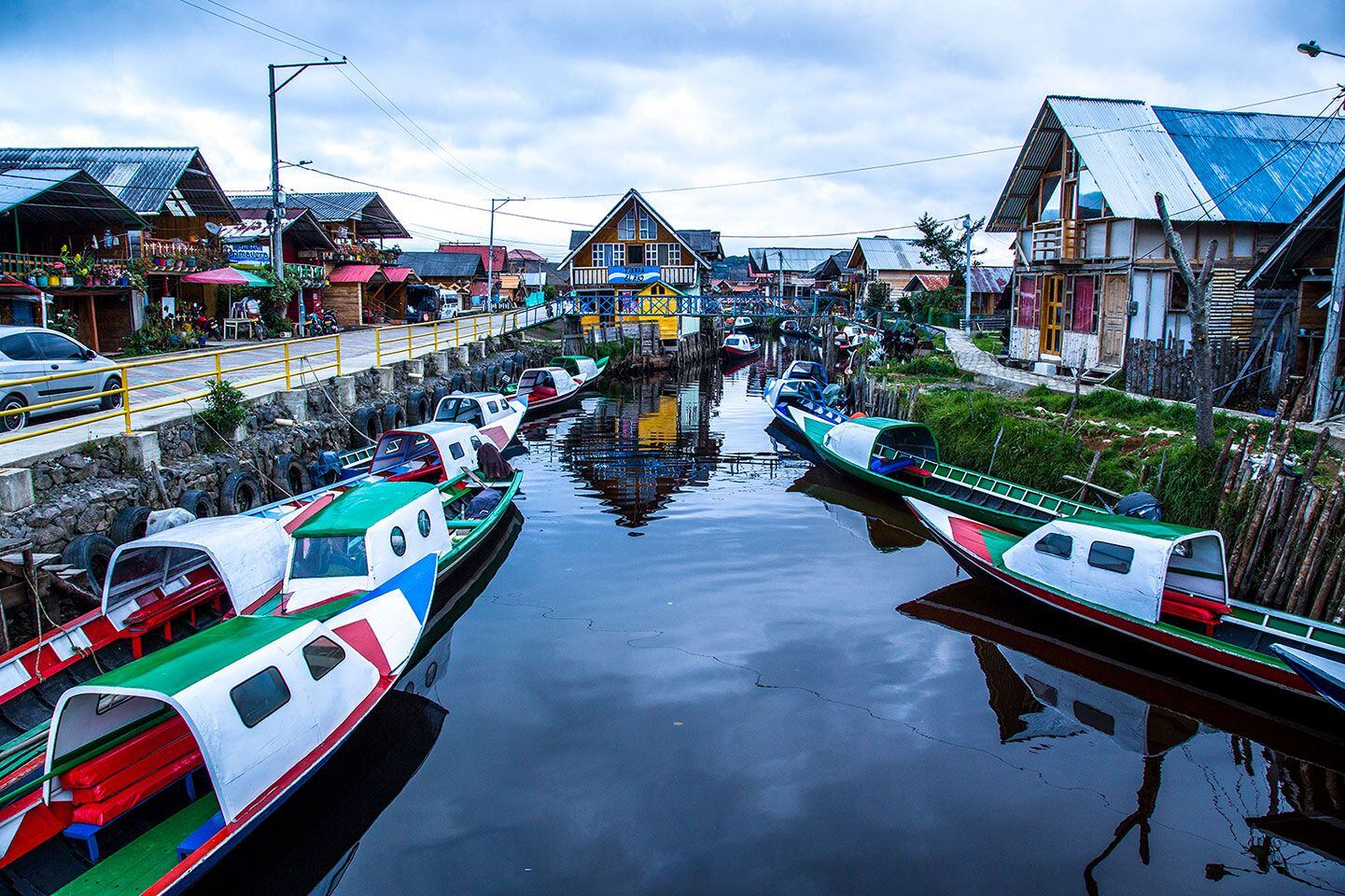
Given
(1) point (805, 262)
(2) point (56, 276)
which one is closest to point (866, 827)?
(2) point (56, 276)

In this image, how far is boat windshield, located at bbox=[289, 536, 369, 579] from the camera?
468 inches

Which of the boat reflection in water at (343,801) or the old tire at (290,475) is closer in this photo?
the boat reflection in water at (343,801)

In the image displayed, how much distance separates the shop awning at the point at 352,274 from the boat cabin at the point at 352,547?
107 ft

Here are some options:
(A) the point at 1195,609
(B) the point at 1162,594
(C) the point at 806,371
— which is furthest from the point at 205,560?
(C) the point at 806,371

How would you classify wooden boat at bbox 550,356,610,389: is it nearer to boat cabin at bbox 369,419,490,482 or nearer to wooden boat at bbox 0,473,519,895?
boat cabin at bbox 369,419,490,482

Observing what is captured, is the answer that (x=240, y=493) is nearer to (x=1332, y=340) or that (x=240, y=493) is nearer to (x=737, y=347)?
(x=1332, y=340)

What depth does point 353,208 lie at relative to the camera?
4638 cm

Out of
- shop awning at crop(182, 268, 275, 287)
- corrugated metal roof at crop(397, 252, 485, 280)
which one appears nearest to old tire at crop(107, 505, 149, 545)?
shop awning at crop(182, 268, 275, 287)

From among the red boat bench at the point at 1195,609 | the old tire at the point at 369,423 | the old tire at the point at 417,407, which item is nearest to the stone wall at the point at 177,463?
the old tire at the point at 369,423

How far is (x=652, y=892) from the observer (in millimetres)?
7969

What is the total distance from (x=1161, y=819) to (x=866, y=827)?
3.31 m

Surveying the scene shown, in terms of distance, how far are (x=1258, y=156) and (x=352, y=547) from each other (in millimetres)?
28343

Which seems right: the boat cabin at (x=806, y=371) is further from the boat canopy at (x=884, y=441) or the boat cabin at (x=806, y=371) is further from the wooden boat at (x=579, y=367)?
the boat canopy at (x=884, y=441)

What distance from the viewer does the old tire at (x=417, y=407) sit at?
92.6 ft
